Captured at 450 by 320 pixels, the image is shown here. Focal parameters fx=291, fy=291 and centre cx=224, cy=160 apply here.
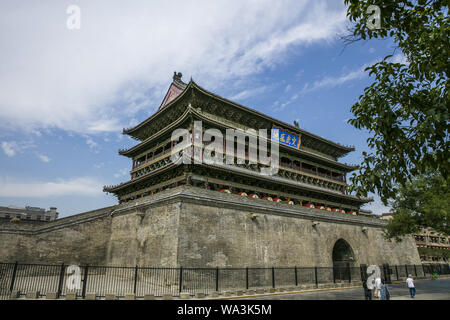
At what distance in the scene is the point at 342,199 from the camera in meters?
29.5

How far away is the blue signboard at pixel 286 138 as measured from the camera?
26.5m

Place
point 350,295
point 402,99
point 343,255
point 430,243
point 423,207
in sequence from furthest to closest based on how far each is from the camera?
point 430,243
point 343,255
point 423,207
point 350,295
point 402,99

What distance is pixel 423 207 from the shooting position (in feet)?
58.6

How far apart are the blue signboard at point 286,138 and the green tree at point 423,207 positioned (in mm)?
9719

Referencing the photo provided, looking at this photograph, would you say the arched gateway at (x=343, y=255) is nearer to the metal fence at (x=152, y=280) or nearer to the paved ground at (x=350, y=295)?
the metal fence at (x=152, y=280)

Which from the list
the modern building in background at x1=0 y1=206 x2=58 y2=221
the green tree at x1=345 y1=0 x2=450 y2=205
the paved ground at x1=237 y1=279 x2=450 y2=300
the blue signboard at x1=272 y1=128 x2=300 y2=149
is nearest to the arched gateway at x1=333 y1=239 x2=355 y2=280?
the paved ground at x1=237 y1=279 x2=450 y2=300

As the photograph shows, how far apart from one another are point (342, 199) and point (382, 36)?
1023 inches

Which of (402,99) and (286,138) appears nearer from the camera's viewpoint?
(402,99)

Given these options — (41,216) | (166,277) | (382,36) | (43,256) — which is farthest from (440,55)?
(41,216)

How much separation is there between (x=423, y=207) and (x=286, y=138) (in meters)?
12.5

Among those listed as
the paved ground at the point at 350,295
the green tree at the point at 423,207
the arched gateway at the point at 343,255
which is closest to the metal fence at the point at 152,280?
the paved ground at the point at 350,295

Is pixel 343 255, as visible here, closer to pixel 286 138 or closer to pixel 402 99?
pixel 286 138

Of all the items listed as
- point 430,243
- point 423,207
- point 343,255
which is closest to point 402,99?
point 423,207

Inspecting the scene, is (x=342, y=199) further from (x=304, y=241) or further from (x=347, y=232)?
(x=304, y=241)
